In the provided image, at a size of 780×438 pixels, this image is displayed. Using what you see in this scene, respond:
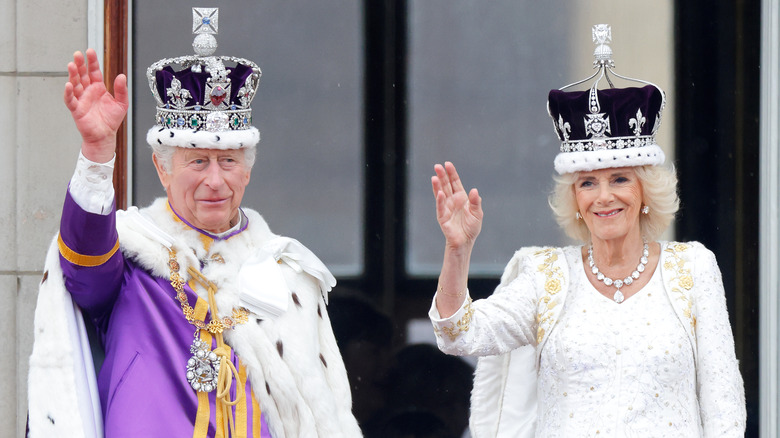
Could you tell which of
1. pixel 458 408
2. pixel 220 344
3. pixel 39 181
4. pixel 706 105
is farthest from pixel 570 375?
pixel 39 181

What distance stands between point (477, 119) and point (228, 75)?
6.08 ft

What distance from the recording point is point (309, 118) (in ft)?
16.2

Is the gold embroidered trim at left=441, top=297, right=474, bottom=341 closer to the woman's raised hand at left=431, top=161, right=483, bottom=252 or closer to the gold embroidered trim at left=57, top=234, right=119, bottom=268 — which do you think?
the woman's raised hand at left=431, top=161, right=483, bottom=252

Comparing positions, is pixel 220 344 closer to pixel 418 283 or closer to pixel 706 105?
pixel 418 283

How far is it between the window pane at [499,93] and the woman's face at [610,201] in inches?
60.2

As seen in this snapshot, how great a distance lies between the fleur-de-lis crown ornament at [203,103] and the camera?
326 cm

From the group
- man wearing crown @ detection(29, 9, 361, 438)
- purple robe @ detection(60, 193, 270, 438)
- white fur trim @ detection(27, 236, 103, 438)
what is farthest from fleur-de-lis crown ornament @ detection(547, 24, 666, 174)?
white fur trim @ detection(27, 236, 103, 438)

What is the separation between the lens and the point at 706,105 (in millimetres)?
4898

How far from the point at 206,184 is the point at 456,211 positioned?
735mm

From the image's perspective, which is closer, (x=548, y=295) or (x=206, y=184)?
(x=206, y=184)

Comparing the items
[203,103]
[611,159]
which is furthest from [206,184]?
[611,159]

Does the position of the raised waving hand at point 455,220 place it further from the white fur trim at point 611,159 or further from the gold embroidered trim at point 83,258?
the gold embroidered trim at point 83,258

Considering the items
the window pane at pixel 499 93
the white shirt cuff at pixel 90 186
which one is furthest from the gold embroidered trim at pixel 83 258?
the window pane at pixel 499 93

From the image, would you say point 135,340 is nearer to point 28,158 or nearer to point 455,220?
point 455,220
